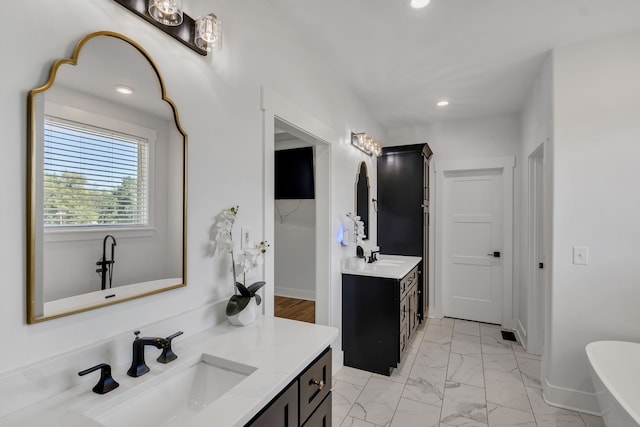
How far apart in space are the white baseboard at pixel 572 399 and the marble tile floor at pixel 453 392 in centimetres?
4

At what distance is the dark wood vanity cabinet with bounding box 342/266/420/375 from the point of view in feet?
8.79

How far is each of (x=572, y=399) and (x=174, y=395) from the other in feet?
9.05

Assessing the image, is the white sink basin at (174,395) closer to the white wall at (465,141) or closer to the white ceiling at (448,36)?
the white ceiling at (448,36)

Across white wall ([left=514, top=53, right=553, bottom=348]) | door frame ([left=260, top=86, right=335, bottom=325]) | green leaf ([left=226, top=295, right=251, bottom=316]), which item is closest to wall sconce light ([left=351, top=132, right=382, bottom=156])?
door frame ([left=260, top=86, right=335, bottom=325])

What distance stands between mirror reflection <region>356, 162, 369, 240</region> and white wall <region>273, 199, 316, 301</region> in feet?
4.25

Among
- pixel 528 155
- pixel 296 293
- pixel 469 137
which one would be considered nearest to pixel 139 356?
pixel 528 155

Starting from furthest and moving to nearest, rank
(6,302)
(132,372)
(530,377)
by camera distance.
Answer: (530,377)
(132,372)
(6,302)

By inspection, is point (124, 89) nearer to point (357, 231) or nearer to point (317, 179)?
point (317, 179)

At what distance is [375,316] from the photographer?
9.04 ft

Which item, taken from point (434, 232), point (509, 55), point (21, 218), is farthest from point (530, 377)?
point (21, 218)

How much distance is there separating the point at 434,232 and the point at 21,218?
13.7 feet

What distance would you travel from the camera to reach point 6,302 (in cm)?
81

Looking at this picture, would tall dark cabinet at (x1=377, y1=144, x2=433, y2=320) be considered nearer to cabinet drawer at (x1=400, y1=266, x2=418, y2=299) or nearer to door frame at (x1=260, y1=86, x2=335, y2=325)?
cabinet drawer at (x1=400, y1=266, x2=418, y2=299)

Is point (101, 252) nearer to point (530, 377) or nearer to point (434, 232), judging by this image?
point (530, 377)
